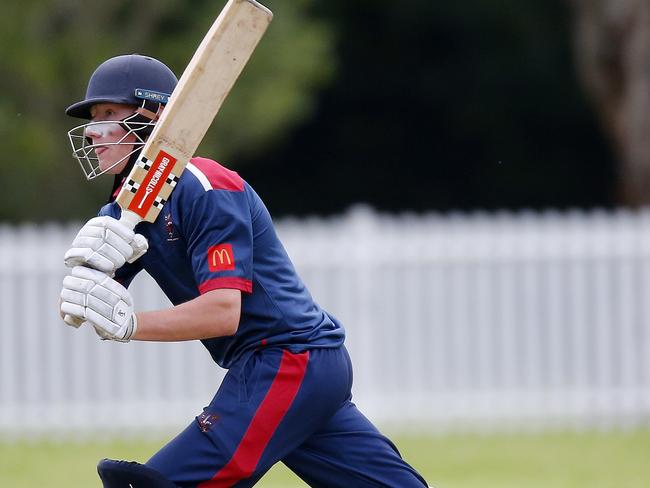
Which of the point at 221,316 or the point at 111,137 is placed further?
the point at 111,137

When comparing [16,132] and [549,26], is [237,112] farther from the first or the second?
[549,26]

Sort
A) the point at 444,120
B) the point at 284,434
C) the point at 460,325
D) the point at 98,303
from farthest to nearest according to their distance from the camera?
the point at 444,120 → the point at 460,325 → the point at 284,434 → the point at 98,303

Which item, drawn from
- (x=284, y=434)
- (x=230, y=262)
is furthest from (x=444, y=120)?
(x=230, y=262)

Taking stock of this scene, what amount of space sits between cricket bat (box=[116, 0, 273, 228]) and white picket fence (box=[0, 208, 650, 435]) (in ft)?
17.7

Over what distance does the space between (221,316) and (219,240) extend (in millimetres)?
209

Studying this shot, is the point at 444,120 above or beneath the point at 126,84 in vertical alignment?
above

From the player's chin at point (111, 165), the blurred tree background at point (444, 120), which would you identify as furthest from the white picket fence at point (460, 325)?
the blurred tree background at point (444, 120)

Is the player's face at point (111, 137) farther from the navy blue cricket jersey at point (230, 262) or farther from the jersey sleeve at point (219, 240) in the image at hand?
the jersey sleeve at point (219, 240)

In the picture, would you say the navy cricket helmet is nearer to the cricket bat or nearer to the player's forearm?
the cricket bat

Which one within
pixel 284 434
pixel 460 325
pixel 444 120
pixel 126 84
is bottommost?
pixel 460 325

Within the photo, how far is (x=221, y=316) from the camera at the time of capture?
3.73m

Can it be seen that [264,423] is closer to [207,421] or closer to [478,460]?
[207,421]

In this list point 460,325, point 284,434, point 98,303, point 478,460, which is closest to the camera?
point 98,303

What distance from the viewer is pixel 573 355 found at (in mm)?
9406
